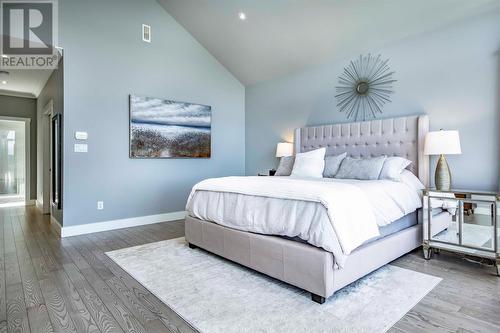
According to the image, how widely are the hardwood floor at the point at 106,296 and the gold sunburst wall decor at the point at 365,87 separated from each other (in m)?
2.10

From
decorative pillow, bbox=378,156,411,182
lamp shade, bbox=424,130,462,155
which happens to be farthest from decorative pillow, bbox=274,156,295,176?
lamp shade, bbox=424,130,462,155

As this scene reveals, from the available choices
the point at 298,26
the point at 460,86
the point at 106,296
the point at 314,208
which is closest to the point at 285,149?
the point at 298,26

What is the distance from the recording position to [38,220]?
5.12 metres

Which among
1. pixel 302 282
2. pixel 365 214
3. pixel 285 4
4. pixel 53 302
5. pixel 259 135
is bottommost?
pixel 53 302

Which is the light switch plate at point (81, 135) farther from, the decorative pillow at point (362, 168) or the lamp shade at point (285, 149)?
the decorative pillow at point (362, 168)

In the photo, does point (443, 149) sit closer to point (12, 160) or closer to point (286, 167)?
point (286, 167)

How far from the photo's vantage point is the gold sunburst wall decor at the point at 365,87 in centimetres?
396

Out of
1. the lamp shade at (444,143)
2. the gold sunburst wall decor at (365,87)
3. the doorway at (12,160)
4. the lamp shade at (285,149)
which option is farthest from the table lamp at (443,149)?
the doorway at (12,160)

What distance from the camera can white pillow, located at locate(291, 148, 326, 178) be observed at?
12.8ft

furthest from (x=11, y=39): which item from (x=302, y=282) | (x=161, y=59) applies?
(x=302, y=282)

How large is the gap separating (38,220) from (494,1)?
7294 mm

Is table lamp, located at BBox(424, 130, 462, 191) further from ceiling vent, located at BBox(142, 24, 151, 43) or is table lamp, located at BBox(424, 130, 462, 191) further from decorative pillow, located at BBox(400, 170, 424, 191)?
ceiling vent, located at BBox(142, 24, 151, 43)

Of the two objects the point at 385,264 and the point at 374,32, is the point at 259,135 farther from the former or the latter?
the point at 385,264

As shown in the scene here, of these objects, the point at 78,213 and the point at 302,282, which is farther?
the point at 78,213
